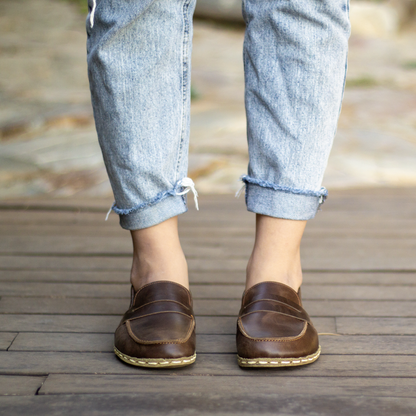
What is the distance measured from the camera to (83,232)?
4.89ft

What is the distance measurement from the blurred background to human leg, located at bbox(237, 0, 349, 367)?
1145 mm

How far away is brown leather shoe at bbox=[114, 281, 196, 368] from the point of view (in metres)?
0.77

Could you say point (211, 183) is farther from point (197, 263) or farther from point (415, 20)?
point (415, 20)

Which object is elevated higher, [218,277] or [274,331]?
[274,331]

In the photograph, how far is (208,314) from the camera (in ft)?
3.29

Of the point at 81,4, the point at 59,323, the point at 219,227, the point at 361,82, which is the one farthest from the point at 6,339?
the point at 81,4

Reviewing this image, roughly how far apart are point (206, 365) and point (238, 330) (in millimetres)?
74

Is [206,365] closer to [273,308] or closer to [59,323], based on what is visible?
[273,308]

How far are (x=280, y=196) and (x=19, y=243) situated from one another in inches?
33.4

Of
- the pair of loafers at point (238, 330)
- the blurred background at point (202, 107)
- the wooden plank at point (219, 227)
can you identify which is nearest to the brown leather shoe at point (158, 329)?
the pair of loafers at point (238, 330)

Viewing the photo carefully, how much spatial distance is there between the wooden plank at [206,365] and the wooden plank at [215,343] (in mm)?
17

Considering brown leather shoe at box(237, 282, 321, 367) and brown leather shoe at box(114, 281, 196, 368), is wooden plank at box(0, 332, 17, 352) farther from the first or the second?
brown leather shoe at box(237, 282, 321, 367)

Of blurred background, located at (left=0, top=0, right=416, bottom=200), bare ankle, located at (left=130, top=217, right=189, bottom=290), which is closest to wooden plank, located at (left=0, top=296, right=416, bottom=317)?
bare ankle, located at (left=130, top=217, right=189, bottom=290)

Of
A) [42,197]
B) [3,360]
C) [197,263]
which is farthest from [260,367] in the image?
[42,197]
